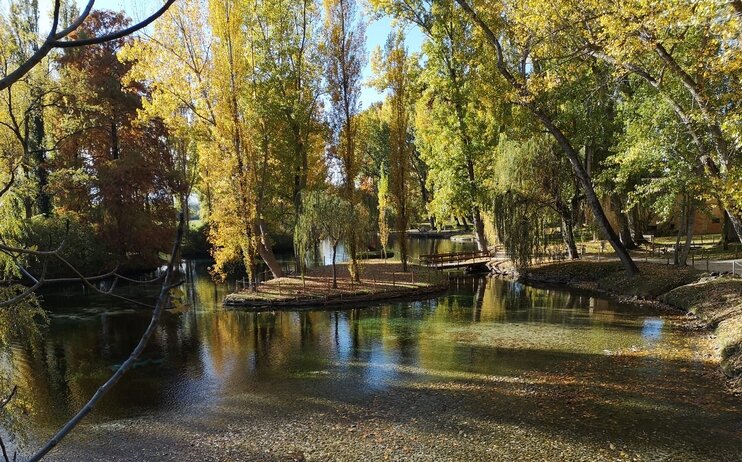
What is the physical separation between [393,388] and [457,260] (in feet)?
70.3

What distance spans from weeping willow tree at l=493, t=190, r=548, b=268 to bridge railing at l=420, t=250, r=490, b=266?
7438 millimetres

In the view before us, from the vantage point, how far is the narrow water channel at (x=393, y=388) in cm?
809

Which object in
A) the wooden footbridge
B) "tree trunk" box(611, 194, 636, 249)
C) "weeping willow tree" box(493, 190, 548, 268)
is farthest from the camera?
the wooden footbridge

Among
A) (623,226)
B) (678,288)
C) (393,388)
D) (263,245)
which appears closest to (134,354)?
(393,388)

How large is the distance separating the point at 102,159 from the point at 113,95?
4.09 meters

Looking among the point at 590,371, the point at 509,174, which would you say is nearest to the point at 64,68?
the point at 509,174

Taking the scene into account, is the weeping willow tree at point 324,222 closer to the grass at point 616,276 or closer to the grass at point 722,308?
the grass at point 616,276

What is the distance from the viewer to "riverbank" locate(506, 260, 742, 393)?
11573 millimetres

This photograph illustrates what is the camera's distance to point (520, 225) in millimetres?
A: 23266

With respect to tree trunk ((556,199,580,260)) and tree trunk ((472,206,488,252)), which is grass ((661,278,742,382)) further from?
tree trunk ((472,206,488,252))

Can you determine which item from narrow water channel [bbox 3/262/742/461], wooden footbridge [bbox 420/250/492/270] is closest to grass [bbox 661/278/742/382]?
narrow water channel [bbox 3/262/742/461]

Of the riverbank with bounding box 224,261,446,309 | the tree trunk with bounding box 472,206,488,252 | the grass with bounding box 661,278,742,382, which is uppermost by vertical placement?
the tree trunk with bounding box 472,206,488,252

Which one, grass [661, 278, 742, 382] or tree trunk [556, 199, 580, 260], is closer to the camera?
grass [661, 278, 742, 382]

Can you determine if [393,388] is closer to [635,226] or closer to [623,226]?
[623,226]
